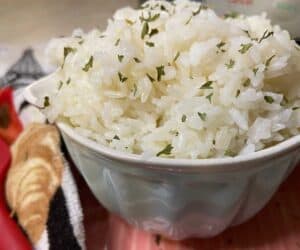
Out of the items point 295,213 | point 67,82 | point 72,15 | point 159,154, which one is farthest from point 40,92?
point 72,15

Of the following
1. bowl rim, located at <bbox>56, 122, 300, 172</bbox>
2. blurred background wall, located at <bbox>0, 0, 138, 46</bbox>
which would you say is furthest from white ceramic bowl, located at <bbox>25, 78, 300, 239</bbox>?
blurred background wall, located at <bbox>0, 0, 138, 46</bbox>

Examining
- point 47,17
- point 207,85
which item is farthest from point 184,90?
point 47,17

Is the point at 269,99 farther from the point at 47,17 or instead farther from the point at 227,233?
the point at 47,17

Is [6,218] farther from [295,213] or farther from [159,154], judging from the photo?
[295,213]

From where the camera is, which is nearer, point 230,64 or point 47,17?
point 230,64

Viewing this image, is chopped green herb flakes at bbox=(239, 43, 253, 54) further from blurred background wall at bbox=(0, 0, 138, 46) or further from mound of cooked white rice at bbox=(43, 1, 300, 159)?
blurred background wall at bbox=(0, 0, 138, 46)
